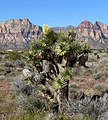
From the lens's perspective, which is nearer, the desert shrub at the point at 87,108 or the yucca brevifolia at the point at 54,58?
the desert shrub at the point at 87,108

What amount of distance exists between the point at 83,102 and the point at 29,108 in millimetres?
1643

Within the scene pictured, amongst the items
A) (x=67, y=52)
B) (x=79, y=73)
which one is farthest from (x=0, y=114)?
(x=79, y=73)

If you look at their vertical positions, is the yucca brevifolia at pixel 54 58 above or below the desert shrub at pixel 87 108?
above

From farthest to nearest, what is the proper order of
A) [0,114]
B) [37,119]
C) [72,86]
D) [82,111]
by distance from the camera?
[72,86] < [0,114] < [82,111] < [37,119]

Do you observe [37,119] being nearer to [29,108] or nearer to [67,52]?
[29,108]

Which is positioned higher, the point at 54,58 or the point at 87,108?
the point at 54,58

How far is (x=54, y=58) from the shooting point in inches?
444

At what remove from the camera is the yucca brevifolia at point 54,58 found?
10617 millimetres

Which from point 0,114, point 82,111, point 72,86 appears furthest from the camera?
point 72,86

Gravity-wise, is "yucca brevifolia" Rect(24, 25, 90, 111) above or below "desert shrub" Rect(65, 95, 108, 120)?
above

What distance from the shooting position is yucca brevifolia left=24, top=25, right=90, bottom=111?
1062 cm

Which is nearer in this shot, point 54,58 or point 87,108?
point 87,108

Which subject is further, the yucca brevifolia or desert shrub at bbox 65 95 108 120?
the yucca brevifolia

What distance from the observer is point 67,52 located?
10742 mm
